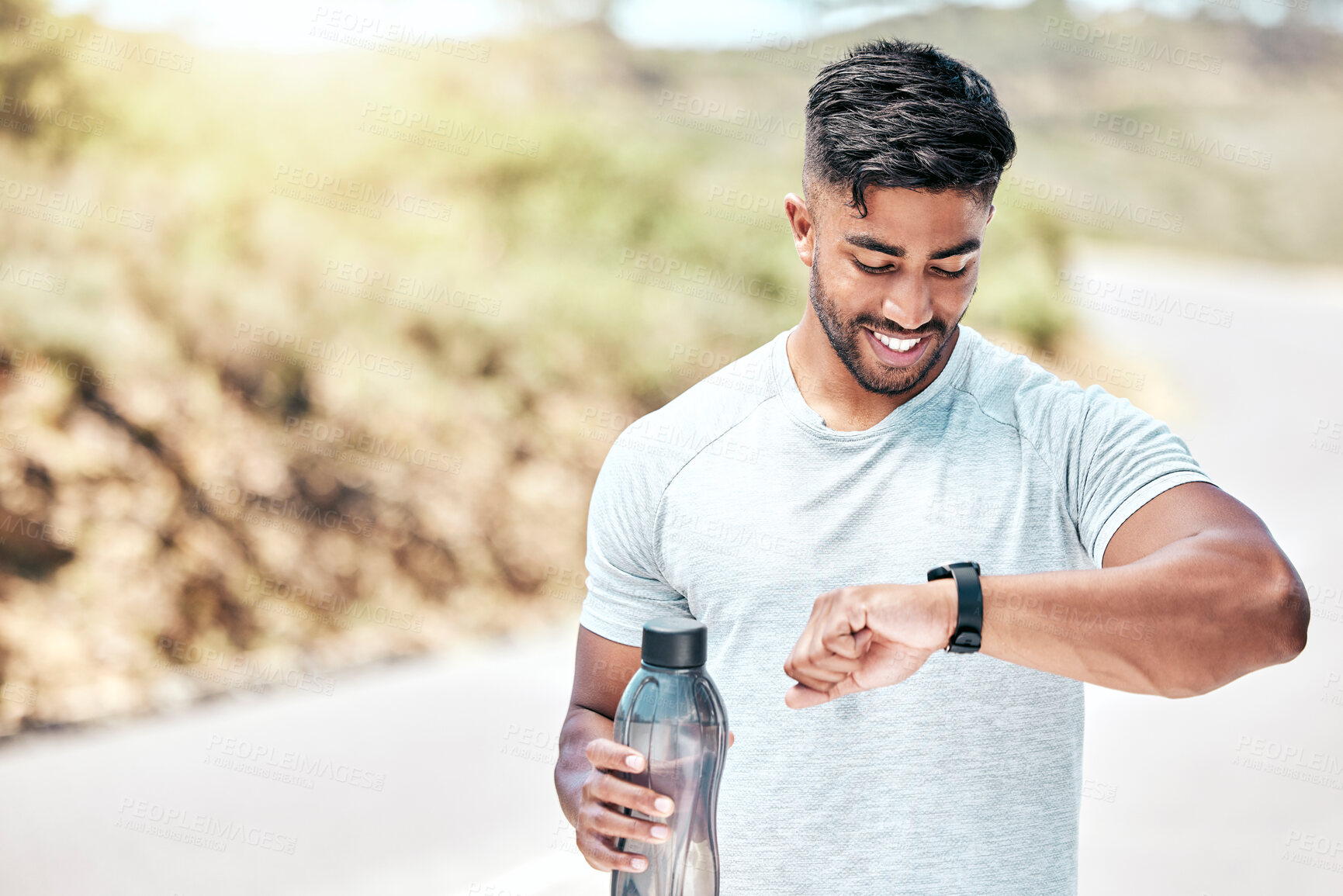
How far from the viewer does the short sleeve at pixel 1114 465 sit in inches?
70.7

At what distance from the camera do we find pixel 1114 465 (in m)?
1.87

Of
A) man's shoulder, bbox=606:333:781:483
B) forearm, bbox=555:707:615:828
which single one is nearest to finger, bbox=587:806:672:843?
forearm, bbox=555:707:615:828

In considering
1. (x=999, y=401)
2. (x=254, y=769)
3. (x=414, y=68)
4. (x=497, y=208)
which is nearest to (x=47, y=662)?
(x=254, y=769)

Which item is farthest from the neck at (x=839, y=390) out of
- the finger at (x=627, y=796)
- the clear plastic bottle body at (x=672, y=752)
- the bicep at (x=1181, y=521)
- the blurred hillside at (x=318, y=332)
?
the blurred hillside at (x=318, y=332)

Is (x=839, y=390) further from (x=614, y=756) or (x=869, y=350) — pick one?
(x=614, y=756)

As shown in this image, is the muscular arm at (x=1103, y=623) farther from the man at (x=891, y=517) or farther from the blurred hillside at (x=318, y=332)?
the blurred hillside at (x=318, y=332)

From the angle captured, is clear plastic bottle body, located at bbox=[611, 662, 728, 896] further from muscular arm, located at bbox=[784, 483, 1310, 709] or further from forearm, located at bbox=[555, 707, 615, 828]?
forearm, located at bbox=[555, 707, 615, 828]

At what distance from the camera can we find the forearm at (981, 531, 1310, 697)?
1587mm

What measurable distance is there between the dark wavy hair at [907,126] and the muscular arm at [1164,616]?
27.0 inches

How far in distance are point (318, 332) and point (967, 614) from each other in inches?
230

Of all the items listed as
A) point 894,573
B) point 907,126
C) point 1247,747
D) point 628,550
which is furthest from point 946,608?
point 1247,747

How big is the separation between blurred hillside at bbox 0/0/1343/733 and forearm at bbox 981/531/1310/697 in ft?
14.5

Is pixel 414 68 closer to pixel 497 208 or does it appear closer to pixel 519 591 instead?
pixel 497 208

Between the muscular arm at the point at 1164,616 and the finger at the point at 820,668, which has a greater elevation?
the muscular arm at the point at 1164,616
